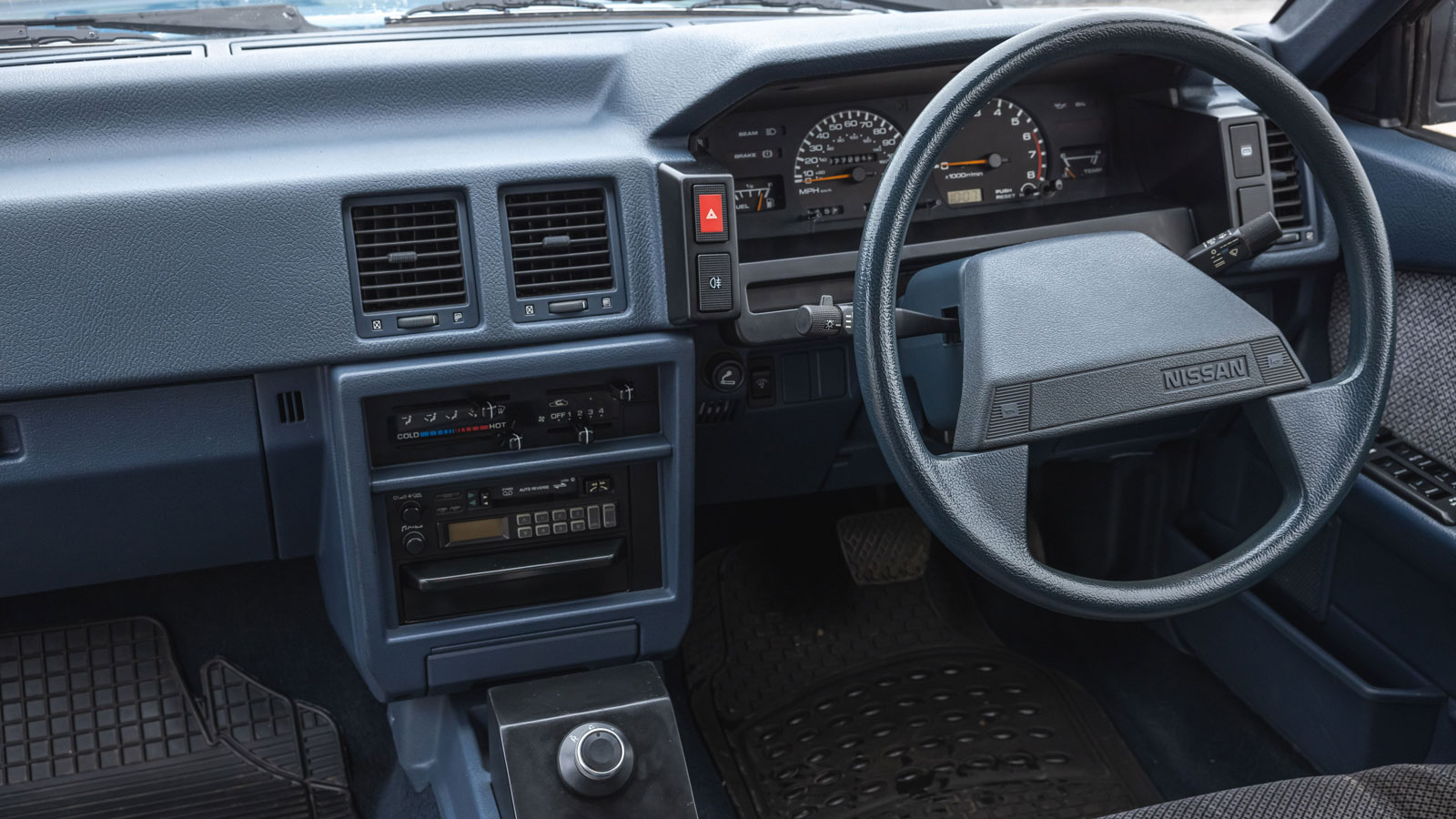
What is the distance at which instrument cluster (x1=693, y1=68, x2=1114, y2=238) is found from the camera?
1.76 m

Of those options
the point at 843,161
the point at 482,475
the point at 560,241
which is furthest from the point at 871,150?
the point at 482,475

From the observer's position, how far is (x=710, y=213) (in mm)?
1586

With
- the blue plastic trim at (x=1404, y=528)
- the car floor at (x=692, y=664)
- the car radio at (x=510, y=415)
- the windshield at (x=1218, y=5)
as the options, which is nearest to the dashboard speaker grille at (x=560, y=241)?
the car radio at (x=510, y=415)

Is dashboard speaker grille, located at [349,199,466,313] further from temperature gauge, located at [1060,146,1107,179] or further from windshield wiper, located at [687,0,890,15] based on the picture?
temperature gauge, located at [1060,146,1107,179]

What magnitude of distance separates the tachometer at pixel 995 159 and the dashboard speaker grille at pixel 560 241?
1.69 feet

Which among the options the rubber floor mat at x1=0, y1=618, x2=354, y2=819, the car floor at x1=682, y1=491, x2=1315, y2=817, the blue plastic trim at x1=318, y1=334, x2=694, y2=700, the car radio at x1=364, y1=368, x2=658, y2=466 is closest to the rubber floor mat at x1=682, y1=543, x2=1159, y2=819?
the car floor at x1=682, y1=491, x2=1315, y2=817

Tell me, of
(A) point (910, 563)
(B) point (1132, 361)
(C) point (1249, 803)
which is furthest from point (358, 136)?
(A) point (910, 563)

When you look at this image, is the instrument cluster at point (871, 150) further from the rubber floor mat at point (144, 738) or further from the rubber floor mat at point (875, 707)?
the rubber floor mat at point (144, 738)

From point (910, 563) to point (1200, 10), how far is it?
4.00ft

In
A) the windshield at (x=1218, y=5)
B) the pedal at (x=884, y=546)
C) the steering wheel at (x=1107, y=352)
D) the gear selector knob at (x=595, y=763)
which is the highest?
the windshield at (x=1218, y=5)

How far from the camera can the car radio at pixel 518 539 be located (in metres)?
1.75

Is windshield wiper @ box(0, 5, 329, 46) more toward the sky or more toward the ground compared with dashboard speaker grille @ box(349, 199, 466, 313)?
more toward the sky

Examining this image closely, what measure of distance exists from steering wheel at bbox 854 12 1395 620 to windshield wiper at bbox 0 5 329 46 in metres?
1.02

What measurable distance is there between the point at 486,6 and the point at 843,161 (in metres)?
0.61
